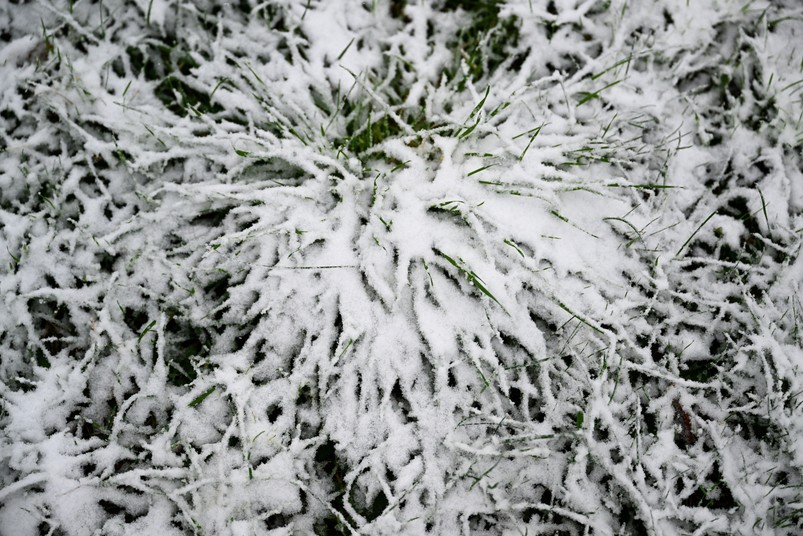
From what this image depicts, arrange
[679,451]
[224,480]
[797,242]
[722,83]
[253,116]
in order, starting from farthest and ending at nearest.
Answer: [722,83] → [253,116] → [797,242] → [679,451] → [224,480]

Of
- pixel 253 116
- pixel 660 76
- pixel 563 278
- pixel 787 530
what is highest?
pixel 660 76

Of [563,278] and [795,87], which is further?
[795,87]

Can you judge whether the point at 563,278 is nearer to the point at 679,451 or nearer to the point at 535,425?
the point at 535,425

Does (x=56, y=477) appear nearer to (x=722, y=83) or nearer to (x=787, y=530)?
(x=787, y=530)

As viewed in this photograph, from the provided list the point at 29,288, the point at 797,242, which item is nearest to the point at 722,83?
the point at 797,242

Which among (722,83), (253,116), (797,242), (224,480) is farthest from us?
(722,83)

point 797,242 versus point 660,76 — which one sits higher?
point 660,76

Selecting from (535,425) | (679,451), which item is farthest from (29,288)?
(679,451)
